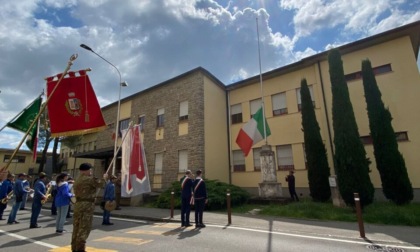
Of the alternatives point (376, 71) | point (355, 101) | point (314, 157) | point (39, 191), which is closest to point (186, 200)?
point (39, 191)

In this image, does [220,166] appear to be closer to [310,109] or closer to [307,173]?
[307,173]

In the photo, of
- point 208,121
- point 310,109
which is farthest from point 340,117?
point 208,121

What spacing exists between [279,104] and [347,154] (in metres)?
7.35

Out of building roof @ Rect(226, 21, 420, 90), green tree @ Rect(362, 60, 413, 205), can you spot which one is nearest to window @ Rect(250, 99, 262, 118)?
building roof @ Rect(226, 21, 420, 90)

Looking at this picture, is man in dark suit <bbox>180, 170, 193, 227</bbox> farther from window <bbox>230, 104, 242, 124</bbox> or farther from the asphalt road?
window <bbox>230, 104, 242, 124</bbox>

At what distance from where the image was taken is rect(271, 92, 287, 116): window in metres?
17.2

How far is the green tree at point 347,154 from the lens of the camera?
10.3 meters

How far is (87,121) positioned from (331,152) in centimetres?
1339

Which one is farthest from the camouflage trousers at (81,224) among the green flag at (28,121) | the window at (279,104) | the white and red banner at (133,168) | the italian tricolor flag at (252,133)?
the window at (279,104)

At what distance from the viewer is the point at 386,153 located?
11.0 m

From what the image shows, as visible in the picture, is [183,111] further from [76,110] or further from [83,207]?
[83,207]

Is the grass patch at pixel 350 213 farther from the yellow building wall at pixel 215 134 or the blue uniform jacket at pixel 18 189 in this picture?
the blue uniform jacket at pixel 18 189

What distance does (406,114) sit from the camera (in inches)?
508

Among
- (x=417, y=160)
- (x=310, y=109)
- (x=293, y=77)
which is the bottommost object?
(x=417, y=160)
